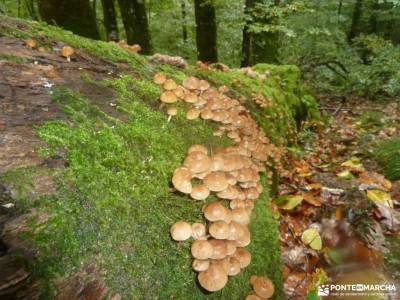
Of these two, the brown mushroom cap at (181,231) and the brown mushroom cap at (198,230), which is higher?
the brown mushroom cap at (181,231)

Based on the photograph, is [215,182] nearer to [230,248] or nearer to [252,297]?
[230,248]

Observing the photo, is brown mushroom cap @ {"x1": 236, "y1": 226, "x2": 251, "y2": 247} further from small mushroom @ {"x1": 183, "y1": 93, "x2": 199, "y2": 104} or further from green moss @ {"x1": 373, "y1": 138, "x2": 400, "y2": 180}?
green moss @ {"x1": 373, "y1": 138, "x2": 400, "y2": 180}

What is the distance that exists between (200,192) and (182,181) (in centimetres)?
16

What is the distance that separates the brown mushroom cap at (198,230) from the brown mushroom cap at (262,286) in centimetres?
53

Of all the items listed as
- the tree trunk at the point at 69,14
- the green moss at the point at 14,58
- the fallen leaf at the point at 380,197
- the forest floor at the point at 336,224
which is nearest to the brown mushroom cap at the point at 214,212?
the forest floor at the point at 336,224

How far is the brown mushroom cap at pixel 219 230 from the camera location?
2078mm

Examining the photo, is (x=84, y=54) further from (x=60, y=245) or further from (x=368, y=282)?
(x=368, y=282)

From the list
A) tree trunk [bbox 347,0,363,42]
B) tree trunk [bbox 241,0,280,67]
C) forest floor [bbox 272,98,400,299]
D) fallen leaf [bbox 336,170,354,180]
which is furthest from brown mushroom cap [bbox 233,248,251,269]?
tree trunk [bbox 347,0,363,42]

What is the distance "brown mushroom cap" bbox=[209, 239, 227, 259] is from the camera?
2.00 metres

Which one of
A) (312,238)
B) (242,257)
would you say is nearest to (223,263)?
(242,257)

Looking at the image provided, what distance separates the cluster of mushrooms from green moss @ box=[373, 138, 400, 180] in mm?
2612

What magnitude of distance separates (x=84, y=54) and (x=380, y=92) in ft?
35.3

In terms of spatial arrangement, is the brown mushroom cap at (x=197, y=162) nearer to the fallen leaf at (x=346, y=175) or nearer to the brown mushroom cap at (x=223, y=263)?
the brown mushroom cap at (x=223, y=263)

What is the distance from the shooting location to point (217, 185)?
2334 millimetres
